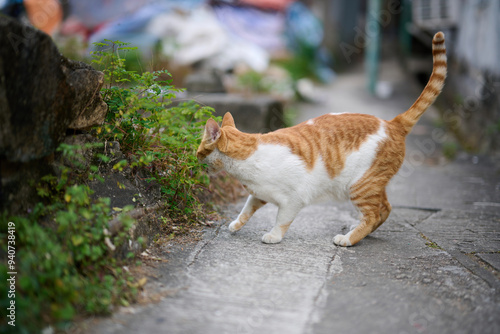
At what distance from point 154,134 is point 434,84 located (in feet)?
7.07

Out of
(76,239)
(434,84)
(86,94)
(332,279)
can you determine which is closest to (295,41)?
(434,84)

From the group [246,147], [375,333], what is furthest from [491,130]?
[375,333]

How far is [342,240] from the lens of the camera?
3127 millimetres

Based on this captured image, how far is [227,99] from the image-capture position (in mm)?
6645

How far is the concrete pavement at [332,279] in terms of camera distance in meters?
2.13

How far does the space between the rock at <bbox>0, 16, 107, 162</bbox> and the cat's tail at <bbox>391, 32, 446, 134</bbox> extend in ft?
7.41

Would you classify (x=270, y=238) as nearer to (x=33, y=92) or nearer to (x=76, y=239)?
(x=76, y=239)

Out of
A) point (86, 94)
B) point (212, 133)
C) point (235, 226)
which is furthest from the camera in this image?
point (235, 226)

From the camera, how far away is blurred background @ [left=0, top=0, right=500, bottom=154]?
22.9 feet

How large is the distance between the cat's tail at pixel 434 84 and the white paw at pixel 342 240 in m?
0.93

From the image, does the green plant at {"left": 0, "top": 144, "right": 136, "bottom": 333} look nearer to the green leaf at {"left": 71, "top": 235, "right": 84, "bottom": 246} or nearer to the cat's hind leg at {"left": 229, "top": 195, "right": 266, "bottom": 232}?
the green leaf at {"left": 71, "top": 235, "right": 84, "bottom": 246}

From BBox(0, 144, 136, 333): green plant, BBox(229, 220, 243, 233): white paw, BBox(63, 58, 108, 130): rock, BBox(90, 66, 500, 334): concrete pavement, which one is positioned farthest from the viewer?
BBox(229, 220, 243, 233): white paw

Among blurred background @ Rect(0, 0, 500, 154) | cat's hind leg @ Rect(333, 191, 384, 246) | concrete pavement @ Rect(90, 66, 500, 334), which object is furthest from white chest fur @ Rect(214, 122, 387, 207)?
blurred background @ Rect(0, 0, 500, 154)

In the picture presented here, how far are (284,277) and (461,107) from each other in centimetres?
637
